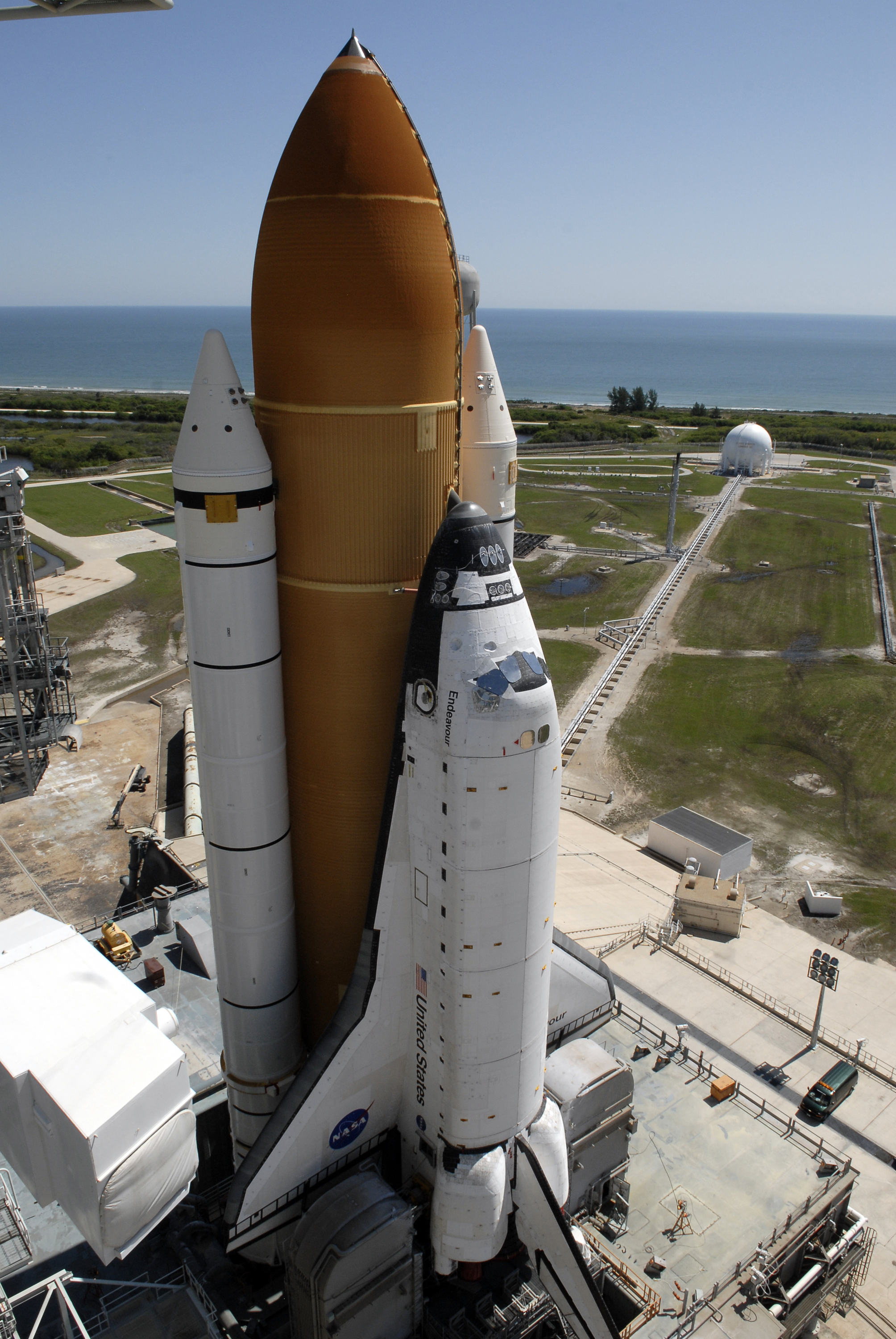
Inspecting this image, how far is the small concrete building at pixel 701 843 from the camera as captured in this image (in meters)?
28.4

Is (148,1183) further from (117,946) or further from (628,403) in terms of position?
(628,403)

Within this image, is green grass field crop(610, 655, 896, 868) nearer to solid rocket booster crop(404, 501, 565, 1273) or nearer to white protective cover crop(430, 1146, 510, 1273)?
white protective cover crop(430, 1146, 510, 1273)

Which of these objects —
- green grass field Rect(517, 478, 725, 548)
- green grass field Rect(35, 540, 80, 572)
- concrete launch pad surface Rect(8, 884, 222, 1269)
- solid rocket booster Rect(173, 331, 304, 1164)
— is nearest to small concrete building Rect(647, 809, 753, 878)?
concrete launch pad surface Rect(8, 884, 222, 1269)

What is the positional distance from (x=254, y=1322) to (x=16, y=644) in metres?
17.1

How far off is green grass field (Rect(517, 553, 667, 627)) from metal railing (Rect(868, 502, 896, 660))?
1359cm

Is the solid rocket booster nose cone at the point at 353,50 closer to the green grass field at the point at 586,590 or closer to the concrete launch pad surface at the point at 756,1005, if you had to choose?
the concrete launch pad surface at the point at 756,1005

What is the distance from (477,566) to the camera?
11.4 meters

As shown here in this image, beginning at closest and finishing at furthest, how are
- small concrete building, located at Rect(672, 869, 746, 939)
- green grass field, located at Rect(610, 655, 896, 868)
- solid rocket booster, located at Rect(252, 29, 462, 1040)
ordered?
solid rocket booster, located at Rect(252, 29, 462, 1040) → small concrete building, located at Rect(672, 869, 746, 939) → green grass field, located at Rect(610, 655, 896, 868)

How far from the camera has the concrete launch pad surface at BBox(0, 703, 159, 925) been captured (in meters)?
27.7

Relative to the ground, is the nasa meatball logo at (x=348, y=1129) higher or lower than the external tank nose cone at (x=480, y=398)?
lower

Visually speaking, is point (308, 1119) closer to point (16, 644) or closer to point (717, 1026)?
point (717, 1026)

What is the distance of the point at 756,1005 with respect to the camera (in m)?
23.1

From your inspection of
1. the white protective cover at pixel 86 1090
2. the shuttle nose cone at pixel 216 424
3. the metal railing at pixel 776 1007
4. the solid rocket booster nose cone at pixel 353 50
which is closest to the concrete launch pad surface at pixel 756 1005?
the metal railing at pixel 776 1007

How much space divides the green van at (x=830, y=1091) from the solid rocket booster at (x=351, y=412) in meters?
12.2
